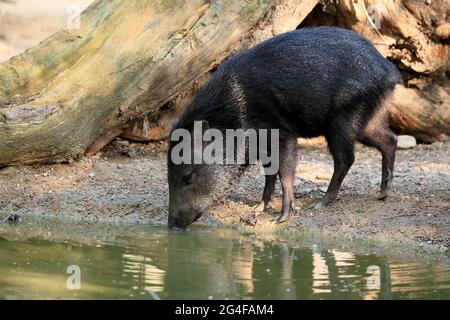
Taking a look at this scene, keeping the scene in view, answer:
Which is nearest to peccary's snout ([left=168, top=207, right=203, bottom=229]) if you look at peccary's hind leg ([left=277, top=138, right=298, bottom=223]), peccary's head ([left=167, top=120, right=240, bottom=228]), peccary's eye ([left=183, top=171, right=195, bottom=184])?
peccary's head ([left=167, top=120, right=240, bottom=228])

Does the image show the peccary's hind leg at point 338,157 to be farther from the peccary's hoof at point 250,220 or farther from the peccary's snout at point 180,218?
the peccary's snout at point 180,218

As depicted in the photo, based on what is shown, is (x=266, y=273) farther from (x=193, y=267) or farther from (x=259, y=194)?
(x=259, y=194)

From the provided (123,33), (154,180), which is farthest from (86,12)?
(154,180)

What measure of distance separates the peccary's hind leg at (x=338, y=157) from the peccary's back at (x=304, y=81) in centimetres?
17

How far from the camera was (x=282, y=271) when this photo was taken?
5.10 metres

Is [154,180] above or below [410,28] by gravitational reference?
below

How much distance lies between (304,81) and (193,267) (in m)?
1.98

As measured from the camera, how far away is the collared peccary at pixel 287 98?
21.2ft

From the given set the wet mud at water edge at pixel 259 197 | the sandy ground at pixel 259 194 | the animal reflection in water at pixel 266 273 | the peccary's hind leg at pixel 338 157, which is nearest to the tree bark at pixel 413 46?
the sandy ground at pixel 259 194

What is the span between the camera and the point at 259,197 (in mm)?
7168

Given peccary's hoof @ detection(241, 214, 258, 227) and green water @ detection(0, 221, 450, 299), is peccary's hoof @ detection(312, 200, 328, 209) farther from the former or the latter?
green water @ detection(0, 221, 450, 299)
